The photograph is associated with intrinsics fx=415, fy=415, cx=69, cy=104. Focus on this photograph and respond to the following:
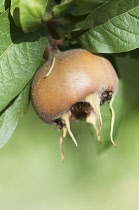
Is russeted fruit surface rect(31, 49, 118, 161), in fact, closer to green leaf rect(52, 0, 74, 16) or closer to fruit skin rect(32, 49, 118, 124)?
fruit skin rect(32, 49, 118, 124)

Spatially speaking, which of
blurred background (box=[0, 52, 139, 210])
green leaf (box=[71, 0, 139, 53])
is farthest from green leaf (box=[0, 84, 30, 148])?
blurred background (box=[0, 52, 139, 210])

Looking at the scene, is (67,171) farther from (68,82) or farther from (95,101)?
(68,82)

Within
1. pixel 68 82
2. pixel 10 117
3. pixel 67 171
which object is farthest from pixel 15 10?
pixel 67 171

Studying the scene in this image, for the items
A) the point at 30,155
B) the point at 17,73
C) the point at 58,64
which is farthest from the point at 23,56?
the point at 30,155

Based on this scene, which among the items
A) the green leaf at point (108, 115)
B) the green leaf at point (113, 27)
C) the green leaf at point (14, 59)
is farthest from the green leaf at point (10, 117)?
the green leaf at point (108, 115)

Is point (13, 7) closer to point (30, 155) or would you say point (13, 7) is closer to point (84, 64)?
point (84, 64)

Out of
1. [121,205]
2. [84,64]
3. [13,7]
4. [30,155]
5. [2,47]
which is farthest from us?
[121,205]
